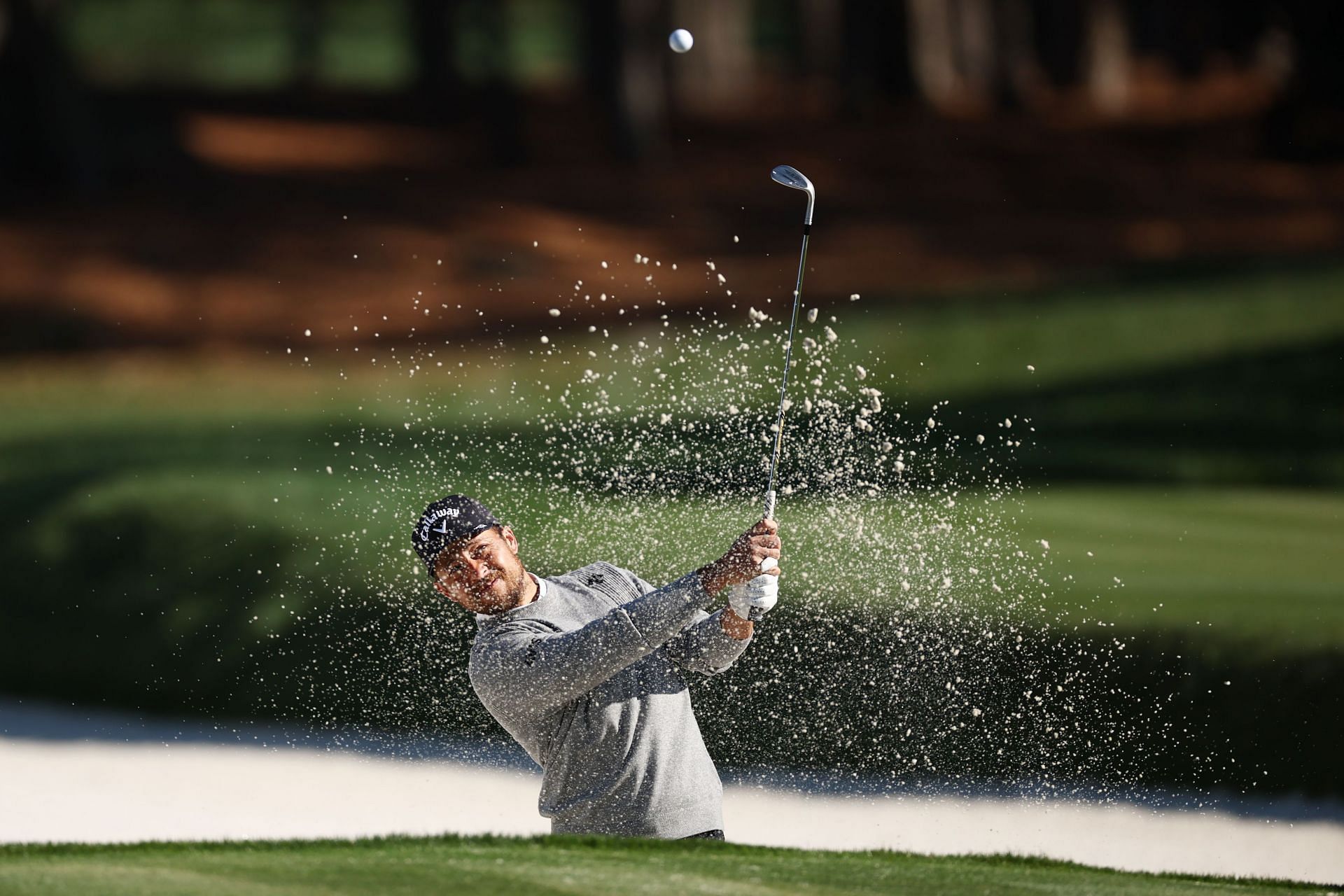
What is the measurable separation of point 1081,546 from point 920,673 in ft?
6.23

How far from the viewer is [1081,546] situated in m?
9.20

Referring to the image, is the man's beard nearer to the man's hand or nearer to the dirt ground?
the man's hand

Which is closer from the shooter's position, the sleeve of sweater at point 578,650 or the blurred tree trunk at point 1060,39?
the sleeve of sweater at point 578,650

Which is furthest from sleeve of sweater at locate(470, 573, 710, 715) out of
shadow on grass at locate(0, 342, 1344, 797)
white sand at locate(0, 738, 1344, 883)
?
shadow on grass at locate(0, 342, 1344, 797)

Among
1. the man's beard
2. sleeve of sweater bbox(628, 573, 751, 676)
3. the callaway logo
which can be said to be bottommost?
sleeve of sweater bbox(628, 573, 751, 676)

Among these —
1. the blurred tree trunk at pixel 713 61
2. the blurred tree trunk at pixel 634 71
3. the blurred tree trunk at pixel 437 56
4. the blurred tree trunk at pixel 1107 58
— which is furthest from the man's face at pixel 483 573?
the blurred tree trunk at pixel 437 56

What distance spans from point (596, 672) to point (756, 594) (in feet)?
1.24

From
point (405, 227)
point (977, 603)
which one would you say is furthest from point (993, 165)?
point (977, 603)

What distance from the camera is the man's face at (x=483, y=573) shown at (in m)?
3.74

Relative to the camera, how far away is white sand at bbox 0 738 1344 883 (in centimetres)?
636

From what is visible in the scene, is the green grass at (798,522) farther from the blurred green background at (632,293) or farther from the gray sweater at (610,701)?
the gray sweater at (610,701)

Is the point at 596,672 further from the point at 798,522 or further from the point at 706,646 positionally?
the point at 798,522

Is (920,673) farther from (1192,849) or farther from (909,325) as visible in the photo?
(909,325)

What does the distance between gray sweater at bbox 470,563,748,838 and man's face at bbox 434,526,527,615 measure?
37 millimetres
